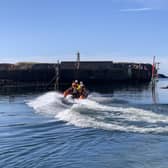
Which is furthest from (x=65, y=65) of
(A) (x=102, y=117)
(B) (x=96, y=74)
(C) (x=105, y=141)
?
(C) (x=105, y=141)

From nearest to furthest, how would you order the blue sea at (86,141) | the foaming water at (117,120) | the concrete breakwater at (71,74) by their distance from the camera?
the blue sea at (86,141) < the foaming water at (117,120) < the concrete breakwater at (71,74)

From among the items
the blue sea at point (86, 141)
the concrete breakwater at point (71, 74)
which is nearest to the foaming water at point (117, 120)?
the blue sea at point (86, 141)

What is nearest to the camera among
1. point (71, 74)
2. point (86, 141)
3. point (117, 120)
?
point (86, 141)

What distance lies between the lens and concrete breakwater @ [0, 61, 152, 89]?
243 ft

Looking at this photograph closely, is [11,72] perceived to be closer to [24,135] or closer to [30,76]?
[30,76]

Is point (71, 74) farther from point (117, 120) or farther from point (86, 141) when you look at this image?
point (86, 141)

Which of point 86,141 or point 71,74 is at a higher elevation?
point 71,74

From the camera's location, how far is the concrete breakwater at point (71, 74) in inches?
2918

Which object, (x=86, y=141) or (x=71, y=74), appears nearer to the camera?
(x=86, y=141)

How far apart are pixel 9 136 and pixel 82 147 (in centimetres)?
374

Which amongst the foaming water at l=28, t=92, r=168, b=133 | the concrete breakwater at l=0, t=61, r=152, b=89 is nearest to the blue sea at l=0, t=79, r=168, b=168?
the foaming water at l=28, t=92, r=168, b=133

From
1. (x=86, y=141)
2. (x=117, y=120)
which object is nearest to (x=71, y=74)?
(x=117, y=120)

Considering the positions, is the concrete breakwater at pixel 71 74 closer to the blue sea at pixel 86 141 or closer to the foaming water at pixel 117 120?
the foaming water at pixel 117 120

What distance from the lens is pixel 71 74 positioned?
247 ft
